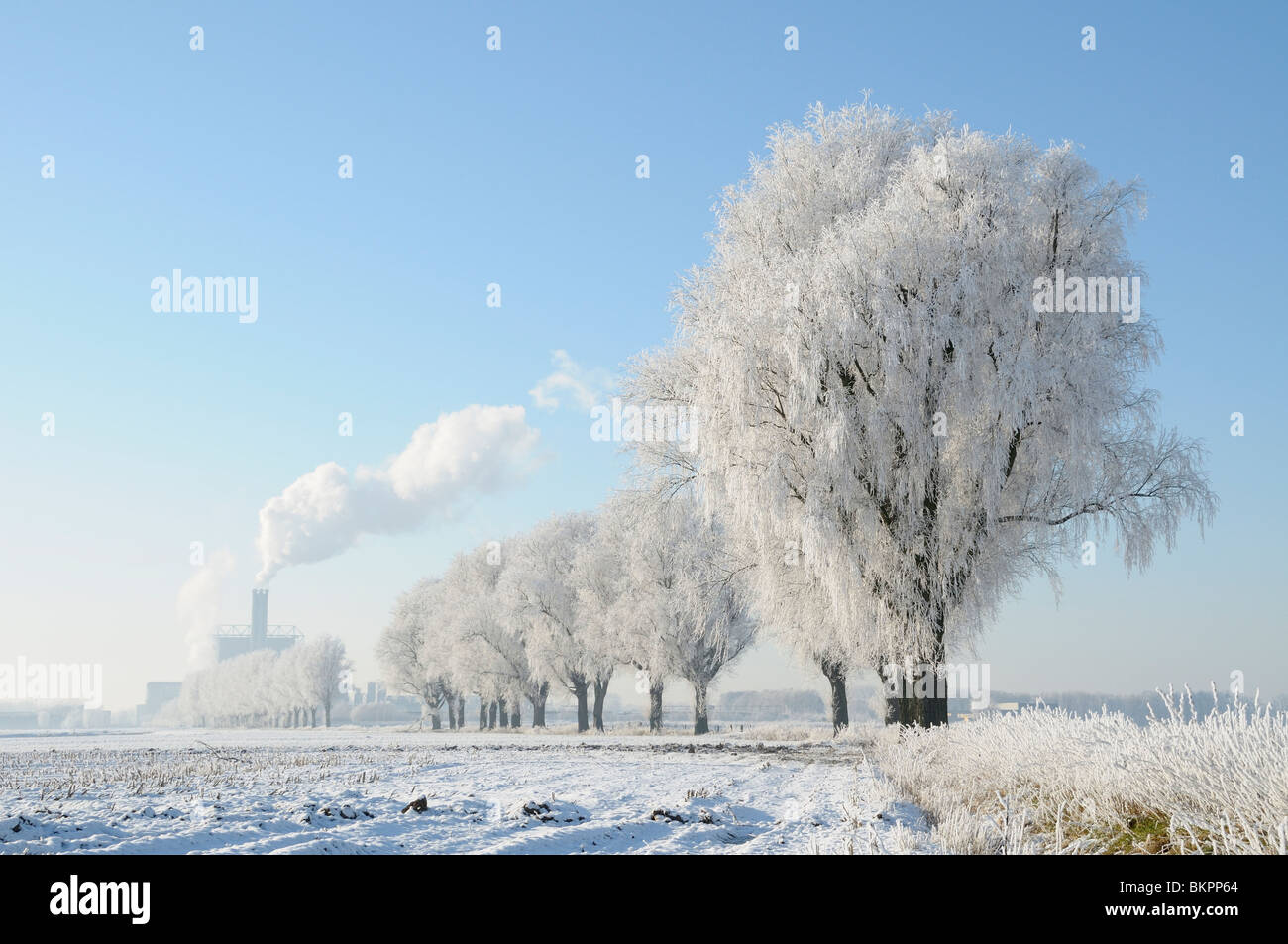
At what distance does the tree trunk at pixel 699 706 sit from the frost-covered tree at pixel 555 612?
5.49 metres

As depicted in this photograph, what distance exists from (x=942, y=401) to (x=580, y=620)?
2916 cm

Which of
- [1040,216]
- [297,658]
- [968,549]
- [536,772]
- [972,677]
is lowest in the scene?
[297,658]

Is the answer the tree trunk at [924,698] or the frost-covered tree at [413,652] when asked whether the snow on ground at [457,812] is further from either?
the frost-covered tree at [413,652]

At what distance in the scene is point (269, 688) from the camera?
103m

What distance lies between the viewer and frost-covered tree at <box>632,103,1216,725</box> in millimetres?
15312

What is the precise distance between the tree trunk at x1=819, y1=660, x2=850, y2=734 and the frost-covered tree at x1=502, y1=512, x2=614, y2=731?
13866 millimetres

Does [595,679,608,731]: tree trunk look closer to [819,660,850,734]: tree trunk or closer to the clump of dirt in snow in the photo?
[819,660,850,734]: tree trunk

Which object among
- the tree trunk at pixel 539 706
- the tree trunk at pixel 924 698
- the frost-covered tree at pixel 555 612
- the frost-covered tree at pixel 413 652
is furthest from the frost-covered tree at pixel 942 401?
the frost-covered tree at pixel 413 652

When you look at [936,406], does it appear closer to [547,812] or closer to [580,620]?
[547,812]

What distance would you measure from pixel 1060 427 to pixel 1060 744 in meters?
8.11

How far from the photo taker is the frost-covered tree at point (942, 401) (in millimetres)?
15312
